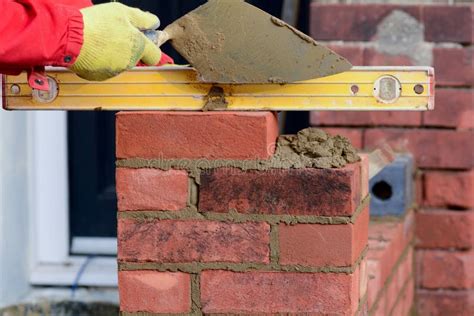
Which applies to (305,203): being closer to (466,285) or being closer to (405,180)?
(405,180)

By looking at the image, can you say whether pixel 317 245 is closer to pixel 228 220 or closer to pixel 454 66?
pixel 228 220

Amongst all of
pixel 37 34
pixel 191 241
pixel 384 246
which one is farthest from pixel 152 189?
pixel 384 246

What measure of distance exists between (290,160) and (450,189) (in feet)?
5.48

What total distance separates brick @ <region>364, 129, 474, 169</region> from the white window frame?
122 centimetres

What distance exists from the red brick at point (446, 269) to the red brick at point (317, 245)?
165 centimetres

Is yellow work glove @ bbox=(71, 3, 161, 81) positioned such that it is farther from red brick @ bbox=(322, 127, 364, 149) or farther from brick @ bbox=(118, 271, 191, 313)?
red brick @ bbox=(322, 127, 364, 149)

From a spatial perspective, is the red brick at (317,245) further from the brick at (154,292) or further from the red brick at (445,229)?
the red brick at (445,229)

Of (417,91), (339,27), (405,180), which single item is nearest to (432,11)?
(339,27)

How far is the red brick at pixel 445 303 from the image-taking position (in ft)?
11.9

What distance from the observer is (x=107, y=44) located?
1967 mm

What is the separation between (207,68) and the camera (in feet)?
6.77

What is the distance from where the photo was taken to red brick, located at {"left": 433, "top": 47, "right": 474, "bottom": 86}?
3.52 metres

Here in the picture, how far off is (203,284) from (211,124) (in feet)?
1.02

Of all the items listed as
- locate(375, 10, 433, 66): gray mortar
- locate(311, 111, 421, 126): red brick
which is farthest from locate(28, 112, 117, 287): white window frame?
locate(375, 10, 433, 66): gray mortar
